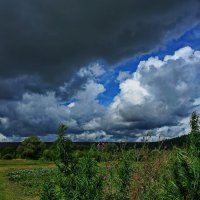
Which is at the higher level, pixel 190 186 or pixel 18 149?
pixel 18 149

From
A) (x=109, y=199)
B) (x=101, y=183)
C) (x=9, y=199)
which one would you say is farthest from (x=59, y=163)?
(x=9, y=199)

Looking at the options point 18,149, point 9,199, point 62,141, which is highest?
point 18,149

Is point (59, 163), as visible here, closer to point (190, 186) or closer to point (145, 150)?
point (190, 186)

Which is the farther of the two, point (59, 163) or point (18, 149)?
point (18, 149)

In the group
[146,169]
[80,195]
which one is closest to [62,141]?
[80,195]

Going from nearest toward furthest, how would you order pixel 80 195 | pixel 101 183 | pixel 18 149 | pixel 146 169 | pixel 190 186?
pixel 190 186
pixel 80 195
pixel 101 183
pixel 146 169
pixel 18 149

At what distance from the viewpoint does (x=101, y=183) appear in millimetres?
6117

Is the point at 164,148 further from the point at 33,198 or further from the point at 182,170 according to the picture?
the point at 33,198

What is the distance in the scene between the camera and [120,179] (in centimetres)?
945

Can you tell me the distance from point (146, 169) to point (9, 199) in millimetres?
13115

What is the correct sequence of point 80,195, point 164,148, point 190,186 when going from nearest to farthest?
point 190,186 → point 80,195 → point 164,148

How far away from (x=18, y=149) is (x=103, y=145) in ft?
260

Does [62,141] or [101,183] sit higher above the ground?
[62,141]

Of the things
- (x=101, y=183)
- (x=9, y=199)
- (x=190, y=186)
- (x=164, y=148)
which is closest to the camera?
(x=190, y=186)
